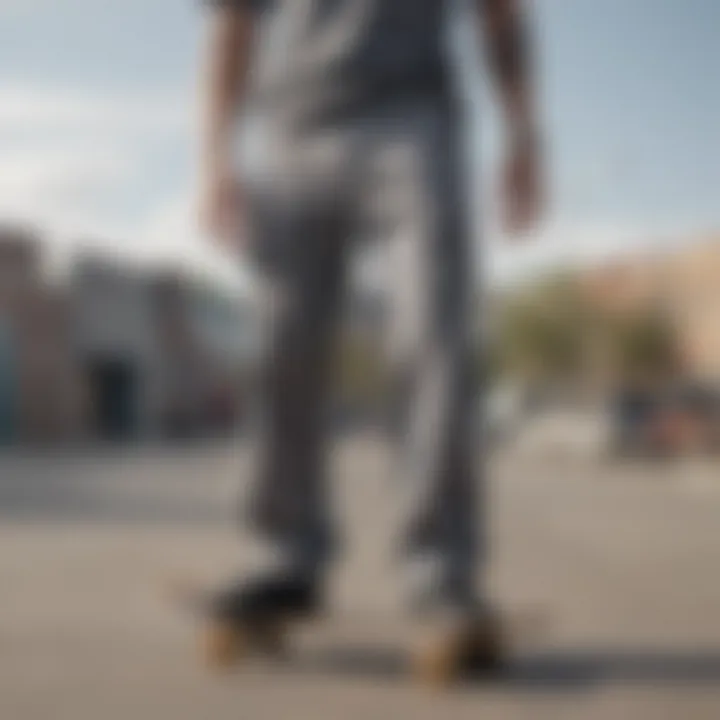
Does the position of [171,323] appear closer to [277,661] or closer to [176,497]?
[277,661]

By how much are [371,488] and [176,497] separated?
4.19 ft

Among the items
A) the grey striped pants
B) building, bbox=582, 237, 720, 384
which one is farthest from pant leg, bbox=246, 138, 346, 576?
building, bbox=582, 237, 720, 384

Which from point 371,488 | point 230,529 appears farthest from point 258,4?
point 230,529

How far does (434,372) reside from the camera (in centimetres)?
98

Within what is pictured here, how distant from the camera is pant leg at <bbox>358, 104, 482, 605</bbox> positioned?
965mm

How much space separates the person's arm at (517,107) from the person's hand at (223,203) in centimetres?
25

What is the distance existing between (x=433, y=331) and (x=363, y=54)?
0.84 ft

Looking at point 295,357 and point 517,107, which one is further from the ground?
point 517,107

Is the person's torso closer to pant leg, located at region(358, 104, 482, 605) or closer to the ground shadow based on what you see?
pant leg, located at region(358, 104, 482, 605)

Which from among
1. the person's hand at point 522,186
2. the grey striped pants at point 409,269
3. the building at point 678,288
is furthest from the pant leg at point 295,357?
the building at point 678,288

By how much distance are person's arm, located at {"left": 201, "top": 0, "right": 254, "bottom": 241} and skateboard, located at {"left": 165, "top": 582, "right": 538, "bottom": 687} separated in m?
0.37

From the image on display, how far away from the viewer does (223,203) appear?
39.9 inches

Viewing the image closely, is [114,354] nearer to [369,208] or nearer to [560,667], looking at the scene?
[369,208]

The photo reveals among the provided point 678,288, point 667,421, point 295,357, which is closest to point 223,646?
point 295,357
